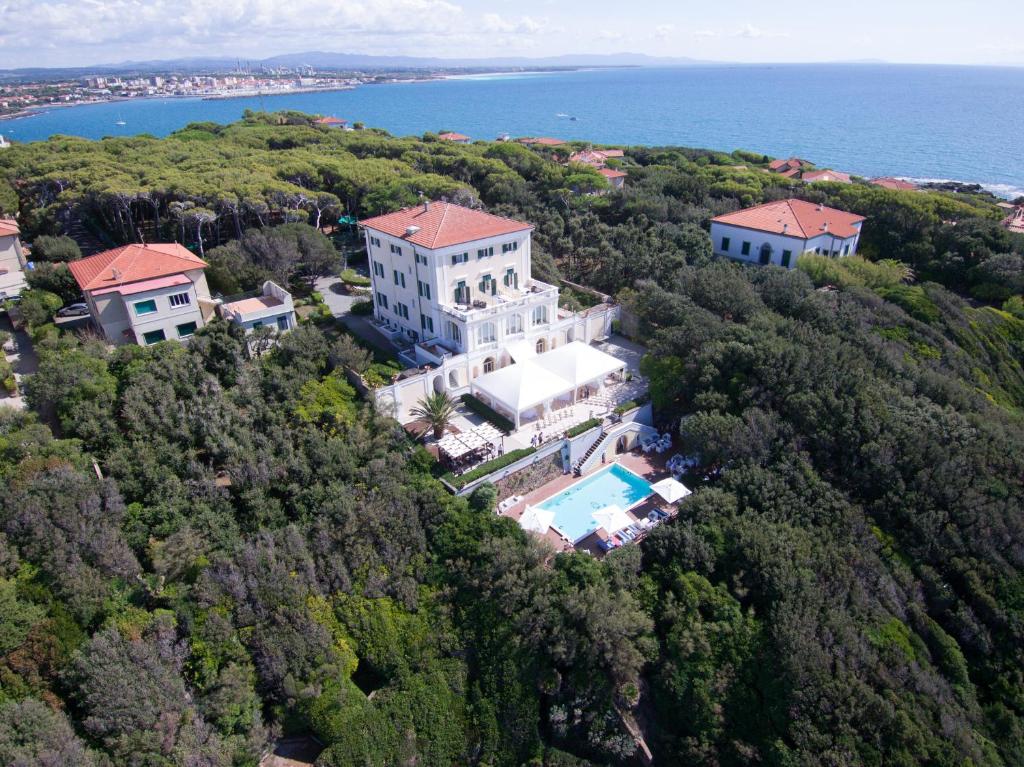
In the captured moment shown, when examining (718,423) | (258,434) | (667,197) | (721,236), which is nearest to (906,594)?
(718,423)

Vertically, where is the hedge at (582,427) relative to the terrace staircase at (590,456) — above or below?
above

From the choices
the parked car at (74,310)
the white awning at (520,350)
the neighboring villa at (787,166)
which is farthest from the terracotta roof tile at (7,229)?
the neighboring villa at (787,166)

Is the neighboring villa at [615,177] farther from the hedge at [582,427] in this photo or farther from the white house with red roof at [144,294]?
the white house with red roof at [144,294]

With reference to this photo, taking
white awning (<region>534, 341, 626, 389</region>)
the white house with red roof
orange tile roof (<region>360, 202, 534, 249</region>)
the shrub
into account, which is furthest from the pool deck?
the white house with red roof

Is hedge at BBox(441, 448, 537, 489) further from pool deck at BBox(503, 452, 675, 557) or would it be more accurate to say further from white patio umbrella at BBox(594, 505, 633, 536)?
white patio umbrella at BBox(594, 505, 633, 536)

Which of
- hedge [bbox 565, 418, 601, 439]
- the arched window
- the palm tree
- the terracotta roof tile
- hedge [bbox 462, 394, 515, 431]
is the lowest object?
hedge [bbox 462, 394, 515, 431]

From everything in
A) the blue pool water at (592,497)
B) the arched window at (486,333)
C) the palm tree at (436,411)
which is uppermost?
the arched window at (486,333)

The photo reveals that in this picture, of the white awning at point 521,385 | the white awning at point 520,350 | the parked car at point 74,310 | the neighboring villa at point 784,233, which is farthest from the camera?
the neighboring villa at point 784,233
